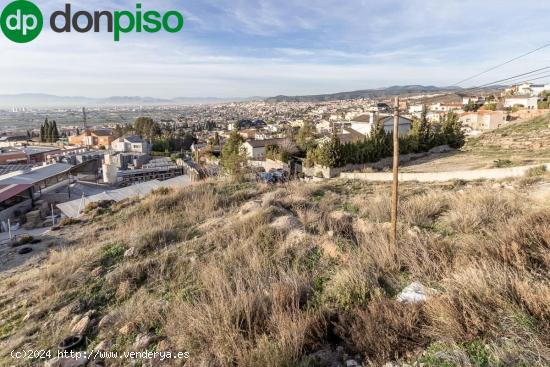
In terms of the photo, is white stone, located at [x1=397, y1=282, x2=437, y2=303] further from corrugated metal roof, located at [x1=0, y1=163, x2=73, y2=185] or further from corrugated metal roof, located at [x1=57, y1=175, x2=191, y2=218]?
corrugated metal roof, located at [x1=0, y1=163, x2=73, y2=185]

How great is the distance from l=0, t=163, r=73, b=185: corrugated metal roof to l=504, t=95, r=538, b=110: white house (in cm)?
6311

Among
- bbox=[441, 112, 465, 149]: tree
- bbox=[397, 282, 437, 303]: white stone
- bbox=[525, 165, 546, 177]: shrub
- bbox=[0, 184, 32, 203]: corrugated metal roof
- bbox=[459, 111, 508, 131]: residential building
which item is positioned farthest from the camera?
bbox=[459, 111, 508, 131]: residential building

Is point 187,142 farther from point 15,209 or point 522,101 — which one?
point 522,101

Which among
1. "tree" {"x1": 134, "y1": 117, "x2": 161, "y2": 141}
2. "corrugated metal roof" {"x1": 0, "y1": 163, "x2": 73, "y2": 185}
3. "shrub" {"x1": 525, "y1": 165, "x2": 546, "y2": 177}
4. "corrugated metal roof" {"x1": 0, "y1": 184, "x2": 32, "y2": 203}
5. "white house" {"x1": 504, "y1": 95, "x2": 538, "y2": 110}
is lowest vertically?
"corrugated metal roof" {"x1": 0, "y1": 184, "x2": 32, "y2": 203}

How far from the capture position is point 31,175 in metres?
24.3

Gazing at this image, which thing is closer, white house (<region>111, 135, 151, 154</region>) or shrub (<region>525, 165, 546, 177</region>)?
shrub (<region>525, 165, 546, 177</region>)

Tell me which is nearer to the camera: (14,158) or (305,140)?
(305,140)

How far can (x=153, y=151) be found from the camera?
181 feet

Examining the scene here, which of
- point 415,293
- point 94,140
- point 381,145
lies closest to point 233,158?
point 381,145

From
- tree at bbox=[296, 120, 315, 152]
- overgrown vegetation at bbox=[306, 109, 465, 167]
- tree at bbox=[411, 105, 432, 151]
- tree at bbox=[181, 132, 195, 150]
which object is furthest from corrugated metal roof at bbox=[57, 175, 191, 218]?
tree at bbox=[181, 132, 195, 150]

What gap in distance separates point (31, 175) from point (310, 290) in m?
27.1

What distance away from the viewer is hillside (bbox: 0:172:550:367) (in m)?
3.08

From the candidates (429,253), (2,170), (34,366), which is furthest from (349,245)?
(2,170)

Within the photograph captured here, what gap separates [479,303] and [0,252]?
1228 cm
